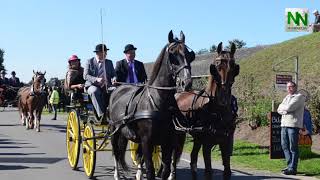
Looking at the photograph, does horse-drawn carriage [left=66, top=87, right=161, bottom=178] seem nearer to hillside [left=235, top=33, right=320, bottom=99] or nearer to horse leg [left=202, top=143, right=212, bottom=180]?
horse leg [left=202, top=143, right=212, bottom=180]

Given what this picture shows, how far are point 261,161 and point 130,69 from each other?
4.72 metres

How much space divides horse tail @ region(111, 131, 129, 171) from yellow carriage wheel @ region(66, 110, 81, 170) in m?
1.37

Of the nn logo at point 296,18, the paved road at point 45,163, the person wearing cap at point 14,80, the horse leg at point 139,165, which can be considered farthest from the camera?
the person wearing cap at point 14,80

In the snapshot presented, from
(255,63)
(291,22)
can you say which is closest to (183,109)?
(291,22)

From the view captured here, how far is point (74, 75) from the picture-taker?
1221cm

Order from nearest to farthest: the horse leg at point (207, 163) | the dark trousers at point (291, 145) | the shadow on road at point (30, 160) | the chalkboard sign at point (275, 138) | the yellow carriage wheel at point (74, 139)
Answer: the horse leg at point (207, 163) < the yellow carriage wheel at point (74, 139) < the dark trousers at point (291, 145) < the chalkboard sign at point (275, 138) < the shadow on road at point (30, 160)

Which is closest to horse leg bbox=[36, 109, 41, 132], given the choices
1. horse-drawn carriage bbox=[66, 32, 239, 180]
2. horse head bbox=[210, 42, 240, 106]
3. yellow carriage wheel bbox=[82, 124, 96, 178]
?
yellow carriage wheel bbox=[82, 124, 96, 178]

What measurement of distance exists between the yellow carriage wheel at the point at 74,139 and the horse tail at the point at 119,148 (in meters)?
1.37

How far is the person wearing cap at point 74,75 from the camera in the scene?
12117 mm

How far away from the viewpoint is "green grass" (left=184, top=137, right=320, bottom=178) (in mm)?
12031

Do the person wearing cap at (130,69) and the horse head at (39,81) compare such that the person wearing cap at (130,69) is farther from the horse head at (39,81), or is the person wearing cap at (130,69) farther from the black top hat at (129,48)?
the horse head at (39,81)

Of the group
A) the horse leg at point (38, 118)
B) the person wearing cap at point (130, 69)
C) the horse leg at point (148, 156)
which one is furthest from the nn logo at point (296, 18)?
the horse leg at point (148, 156)

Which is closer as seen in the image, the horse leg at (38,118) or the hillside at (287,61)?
the horse leg at (38,118)

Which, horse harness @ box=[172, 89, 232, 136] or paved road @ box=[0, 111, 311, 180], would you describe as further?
paved road @ box=[0, 111, 311, 180]
